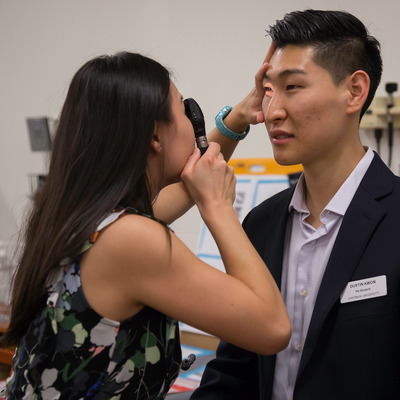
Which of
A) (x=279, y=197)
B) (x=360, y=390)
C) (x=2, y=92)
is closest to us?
(x=360, y=390)

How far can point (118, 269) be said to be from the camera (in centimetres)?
97

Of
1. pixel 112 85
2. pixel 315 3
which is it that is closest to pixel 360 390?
pixel 112 85

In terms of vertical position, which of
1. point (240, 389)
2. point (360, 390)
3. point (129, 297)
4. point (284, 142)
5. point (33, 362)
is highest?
point (284, 142)

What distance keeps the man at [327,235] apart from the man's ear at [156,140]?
323mm

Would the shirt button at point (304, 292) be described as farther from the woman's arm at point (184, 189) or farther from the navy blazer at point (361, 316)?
the woman's arm at point (184, 189)

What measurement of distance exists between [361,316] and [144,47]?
2071mm

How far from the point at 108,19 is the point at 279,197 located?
6.22ft

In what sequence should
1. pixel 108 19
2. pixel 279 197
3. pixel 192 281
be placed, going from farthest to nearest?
pixel 108 19, pixel 279 197, pixel 192 281

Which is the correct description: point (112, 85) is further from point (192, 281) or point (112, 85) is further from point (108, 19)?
point (108, 19)

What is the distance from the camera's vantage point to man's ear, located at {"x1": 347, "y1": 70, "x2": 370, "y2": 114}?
4.28 feet

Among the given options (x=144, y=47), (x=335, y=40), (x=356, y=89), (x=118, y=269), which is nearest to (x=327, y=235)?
(x=356, y=89)

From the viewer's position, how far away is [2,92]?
3.48m

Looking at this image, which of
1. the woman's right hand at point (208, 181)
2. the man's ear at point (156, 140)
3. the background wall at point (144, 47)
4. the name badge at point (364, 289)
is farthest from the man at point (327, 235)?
the background wall at point (144, 47)

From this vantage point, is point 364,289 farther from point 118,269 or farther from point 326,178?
point 118,269
